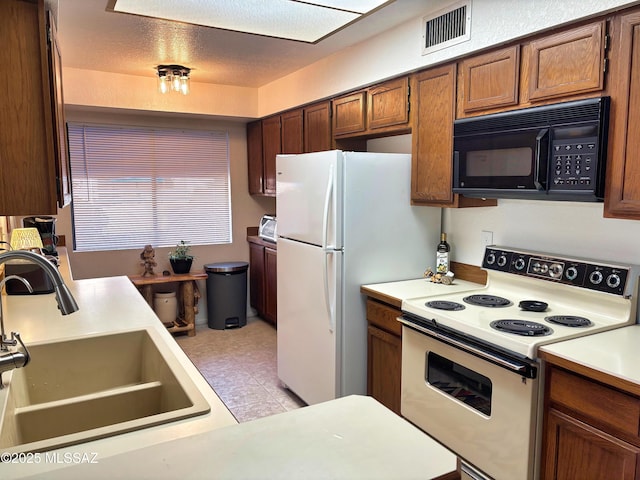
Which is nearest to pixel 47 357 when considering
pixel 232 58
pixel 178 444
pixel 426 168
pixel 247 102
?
pixel 178 444

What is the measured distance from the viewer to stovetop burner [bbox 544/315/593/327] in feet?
6.43

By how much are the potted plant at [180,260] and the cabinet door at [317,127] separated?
173cm

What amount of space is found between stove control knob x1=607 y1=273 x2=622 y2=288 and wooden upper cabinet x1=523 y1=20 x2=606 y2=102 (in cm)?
76

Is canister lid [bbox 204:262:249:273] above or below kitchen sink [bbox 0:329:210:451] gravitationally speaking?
below

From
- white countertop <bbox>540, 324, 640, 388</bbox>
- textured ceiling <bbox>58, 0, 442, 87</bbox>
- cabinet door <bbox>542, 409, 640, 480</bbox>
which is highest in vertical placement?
textured ceiling <bbox>58, 0, 442, 87</bbox>

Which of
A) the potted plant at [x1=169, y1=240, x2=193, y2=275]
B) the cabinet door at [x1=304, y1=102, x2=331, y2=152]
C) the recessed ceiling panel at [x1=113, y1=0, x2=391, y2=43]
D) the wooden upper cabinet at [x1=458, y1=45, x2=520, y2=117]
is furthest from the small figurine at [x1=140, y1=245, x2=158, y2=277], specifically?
the wooden upper cabinet at [x1=458, y1=45, x2=520, y2=117]

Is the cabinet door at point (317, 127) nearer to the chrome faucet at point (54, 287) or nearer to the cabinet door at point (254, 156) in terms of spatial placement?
the cabinet door at point (254, 156)

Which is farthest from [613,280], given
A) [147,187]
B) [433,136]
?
[147,187]

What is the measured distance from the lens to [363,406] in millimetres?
1120

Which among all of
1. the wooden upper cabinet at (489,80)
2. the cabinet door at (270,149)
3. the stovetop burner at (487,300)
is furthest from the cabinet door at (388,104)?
the cabinet door at (270,149)

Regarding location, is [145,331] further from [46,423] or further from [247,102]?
[247,102]

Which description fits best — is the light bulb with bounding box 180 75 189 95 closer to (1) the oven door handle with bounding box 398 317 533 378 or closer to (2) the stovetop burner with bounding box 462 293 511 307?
(1) the oven door handle with bounding box 398 317 533 378

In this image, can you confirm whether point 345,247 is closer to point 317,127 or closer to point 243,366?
point 317,127

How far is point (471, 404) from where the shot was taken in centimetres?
204
